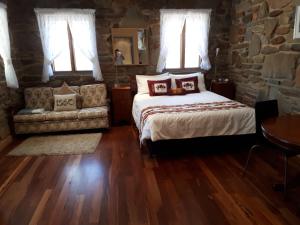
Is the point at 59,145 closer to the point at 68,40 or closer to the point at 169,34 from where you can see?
the point at 68,40

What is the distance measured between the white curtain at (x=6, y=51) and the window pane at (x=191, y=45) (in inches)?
129

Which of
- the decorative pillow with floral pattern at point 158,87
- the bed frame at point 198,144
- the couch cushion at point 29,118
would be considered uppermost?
the decorative pillow with floral pattern at point 158,87

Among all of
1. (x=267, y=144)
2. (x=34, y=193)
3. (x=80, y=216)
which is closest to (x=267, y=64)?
(x=267, y=144)

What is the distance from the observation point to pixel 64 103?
4266mm

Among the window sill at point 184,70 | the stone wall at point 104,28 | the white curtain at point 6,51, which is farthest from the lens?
the window sill at point 184,70

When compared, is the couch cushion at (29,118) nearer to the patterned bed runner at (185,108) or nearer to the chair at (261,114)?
the patterned bed runner at (185,108)

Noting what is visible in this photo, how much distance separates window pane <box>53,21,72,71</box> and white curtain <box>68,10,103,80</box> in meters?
0.15

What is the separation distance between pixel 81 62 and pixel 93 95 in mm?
764

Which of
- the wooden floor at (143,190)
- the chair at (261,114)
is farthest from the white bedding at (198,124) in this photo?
the chair at (261,114)

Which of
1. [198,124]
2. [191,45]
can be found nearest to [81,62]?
[191,45]

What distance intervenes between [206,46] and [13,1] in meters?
3.75

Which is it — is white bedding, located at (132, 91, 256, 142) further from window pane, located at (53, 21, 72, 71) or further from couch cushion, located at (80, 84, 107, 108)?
window pane, located at (53, 21, 72, 71)

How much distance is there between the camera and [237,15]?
185 inches

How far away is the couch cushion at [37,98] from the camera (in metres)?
4.43
